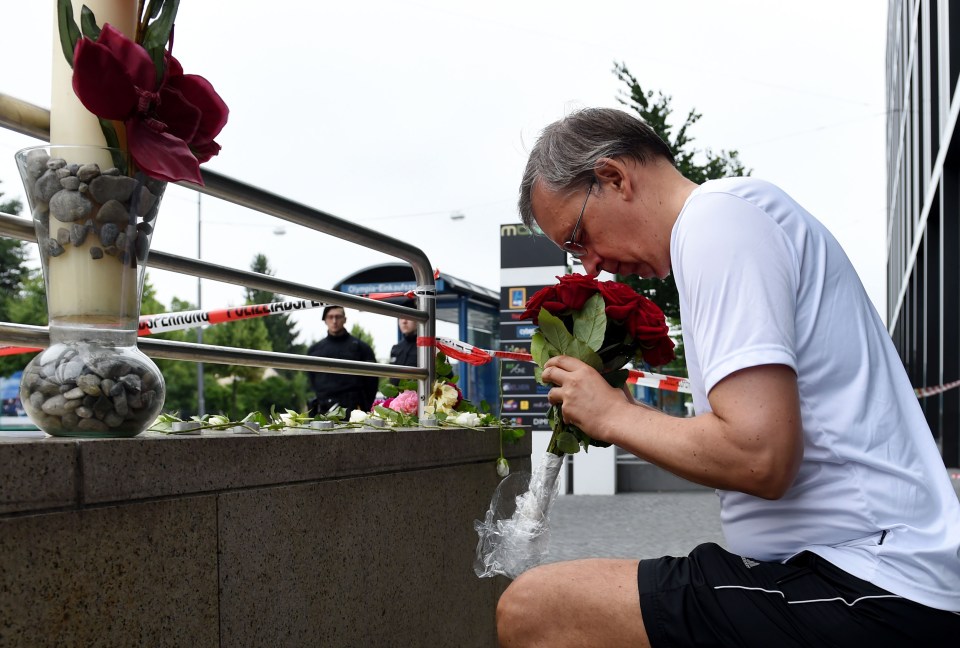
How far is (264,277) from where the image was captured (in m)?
2.94

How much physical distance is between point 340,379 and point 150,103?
8816mm

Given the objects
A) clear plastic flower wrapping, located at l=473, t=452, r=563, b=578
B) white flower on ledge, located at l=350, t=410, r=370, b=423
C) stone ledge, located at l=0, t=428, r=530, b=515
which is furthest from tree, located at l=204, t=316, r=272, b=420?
clear plastic flower wrapping, located at l=473, t=452, r=563, b=578

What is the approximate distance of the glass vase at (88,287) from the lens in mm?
1827

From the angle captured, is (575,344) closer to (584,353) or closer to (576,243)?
(584,353)

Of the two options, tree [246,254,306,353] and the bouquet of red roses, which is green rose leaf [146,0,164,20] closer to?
the bouquet of red roses

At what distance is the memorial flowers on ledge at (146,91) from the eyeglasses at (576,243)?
2.82 ft

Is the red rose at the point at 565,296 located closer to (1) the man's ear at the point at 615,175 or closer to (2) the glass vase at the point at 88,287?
(1) the man's ear at the point at 615,175

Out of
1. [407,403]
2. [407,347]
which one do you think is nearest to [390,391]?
[407,403]

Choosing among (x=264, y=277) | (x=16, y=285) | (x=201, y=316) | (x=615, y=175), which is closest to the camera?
(x=615, y=175)

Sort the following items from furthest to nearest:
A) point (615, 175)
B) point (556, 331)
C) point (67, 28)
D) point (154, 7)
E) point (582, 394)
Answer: point (556, 331) → point (615, 175) → point (582, 394) → point (154, 7) → point (67, 28)

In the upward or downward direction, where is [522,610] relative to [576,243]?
downward

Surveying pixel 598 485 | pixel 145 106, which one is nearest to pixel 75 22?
pixel 145 106

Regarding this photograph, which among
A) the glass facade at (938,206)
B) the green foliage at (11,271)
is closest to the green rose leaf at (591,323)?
the glass facade at (938,206)

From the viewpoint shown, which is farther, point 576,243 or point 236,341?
point 236,341
